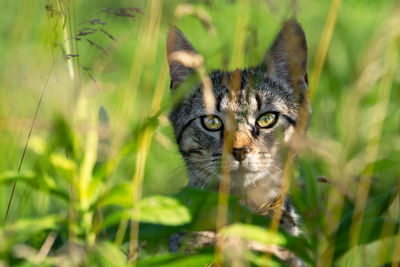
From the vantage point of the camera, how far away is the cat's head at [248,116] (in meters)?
2.36

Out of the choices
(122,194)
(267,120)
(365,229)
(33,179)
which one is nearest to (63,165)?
(33,179)

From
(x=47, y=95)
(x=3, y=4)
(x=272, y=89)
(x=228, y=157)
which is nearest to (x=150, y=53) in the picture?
(x=47, y=95)

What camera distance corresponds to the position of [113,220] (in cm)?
154


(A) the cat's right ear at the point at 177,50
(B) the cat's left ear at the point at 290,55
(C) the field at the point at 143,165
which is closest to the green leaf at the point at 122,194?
(C) the field at the point at 143,165

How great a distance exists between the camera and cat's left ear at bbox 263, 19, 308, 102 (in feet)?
7.57

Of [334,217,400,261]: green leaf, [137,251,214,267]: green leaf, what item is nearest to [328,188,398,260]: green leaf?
[334,217,400,261]: green leaf

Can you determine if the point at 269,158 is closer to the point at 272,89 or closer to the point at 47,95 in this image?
the point at 272,89

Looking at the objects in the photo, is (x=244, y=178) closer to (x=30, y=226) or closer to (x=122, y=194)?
(x=122, y=194)

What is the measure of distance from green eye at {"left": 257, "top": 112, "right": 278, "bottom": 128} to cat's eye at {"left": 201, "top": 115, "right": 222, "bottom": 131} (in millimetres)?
189

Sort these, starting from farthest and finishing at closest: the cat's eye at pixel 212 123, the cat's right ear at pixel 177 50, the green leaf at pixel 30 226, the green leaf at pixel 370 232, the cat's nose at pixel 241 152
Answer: the cat's eye at pixel 212 123 < the cat's right ear at pixel 177 50 < the cat's nose at pixel 241 152 < the green leaf at pixel 370 232 < the green leaf at pixel 30 226

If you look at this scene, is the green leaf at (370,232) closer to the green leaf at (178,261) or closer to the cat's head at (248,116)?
the green leaf at (178,261)

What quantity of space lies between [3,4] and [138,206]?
519 centimetres

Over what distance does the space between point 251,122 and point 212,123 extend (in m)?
0.22

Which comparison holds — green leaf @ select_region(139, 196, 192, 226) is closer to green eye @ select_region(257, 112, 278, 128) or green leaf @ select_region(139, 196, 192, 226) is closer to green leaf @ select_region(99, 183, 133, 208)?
green leaf @ select_region(99, 183, 133, 208)
